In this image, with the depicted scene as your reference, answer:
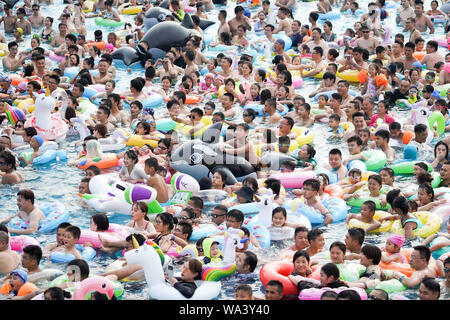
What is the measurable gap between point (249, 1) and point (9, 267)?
1710cm

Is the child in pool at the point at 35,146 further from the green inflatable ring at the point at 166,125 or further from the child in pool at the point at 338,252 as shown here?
the child in pool at the point at 338,252

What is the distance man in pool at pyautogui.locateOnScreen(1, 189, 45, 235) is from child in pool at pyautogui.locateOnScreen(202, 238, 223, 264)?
277 centimetres

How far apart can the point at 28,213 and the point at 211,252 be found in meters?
3.06

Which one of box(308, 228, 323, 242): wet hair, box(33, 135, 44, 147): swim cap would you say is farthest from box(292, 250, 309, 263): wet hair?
box(33, 135, 44, 147): swim cap

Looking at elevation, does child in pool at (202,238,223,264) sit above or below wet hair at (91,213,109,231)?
below

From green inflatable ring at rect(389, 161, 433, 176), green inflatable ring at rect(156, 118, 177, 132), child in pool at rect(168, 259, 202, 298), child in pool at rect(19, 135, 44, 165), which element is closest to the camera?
child in pool at rect(168, 259, 202, 298)

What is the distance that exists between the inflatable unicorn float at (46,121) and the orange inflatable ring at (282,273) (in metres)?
6.29

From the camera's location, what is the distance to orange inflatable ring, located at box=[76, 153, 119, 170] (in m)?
13.5

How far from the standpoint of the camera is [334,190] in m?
12.3

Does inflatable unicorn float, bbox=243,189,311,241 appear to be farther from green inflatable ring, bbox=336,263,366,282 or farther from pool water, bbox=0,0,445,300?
green inflatable ring, bbox=336,263,366,282

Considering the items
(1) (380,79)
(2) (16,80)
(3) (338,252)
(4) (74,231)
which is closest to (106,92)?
(2) (16,80)

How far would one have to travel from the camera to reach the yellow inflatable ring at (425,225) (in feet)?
36.2

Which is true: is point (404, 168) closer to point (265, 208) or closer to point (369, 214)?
point (369, 214)

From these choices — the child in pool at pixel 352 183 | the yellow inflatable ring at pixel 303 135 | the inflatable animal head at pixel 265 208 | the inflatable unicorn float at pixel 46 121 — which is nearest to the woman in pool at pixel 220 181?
the inflatable animal head at pixel 265 208
